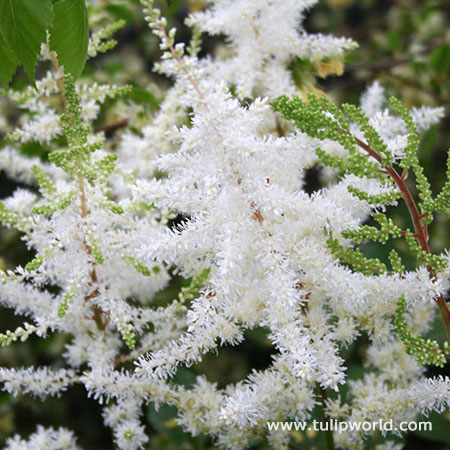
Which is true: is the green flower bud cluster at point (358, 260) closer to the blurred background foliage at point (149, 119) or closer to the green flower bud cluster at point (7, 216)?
the blurred background foliage at point (149, 119)

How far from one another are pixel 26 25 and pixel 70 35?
0.30 ft

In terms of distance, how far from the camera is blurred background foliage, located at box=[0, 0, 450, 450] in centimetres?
143

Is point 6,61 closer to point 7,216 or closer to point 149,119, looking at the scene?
point 7,216

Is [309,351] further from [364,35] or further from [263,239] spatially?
[364,35]

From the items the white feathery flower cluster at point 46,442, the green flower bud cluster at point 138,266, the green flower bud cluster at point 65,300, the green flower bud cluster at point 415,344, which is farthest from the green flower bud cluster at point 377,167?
the white feathery flower cluster at point 46,442

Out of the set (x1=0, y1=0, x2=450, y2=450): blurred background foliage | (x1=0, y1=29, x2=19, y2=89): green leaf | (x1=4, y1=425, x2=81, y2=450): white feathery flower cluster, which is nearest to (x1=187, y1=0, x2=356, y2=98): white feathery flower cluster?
(x1=0, y1=0, x2=450, y2=450): blurred background foliage

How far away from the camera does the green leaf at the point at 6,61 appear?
3.40 ft

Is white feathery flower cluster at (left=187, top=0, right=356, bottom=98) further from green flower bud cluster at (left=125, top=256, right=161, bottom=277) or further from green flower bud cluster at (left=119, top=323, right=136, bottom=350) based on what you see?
green flower bud cluster at (left=119, top=323, right=136, bottom=350)

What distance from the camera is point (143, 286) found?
1.24 m

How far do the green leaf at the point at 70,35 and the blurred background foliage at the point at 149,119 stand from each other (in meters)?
0.40

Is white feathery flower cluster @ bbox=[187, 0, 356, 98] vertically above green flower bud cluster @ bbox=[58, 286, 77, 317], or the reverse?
Answer: white feathery flower cluster @ bbox=[187, 0, 356, 98]

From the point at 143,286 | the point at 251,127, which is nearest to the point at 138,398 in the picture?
the point at 143,286

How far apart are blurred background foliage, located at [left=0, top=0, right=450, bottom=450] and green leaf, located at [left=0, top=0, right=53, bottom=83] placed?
1.43 ft

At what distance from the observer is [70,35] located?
104cm
